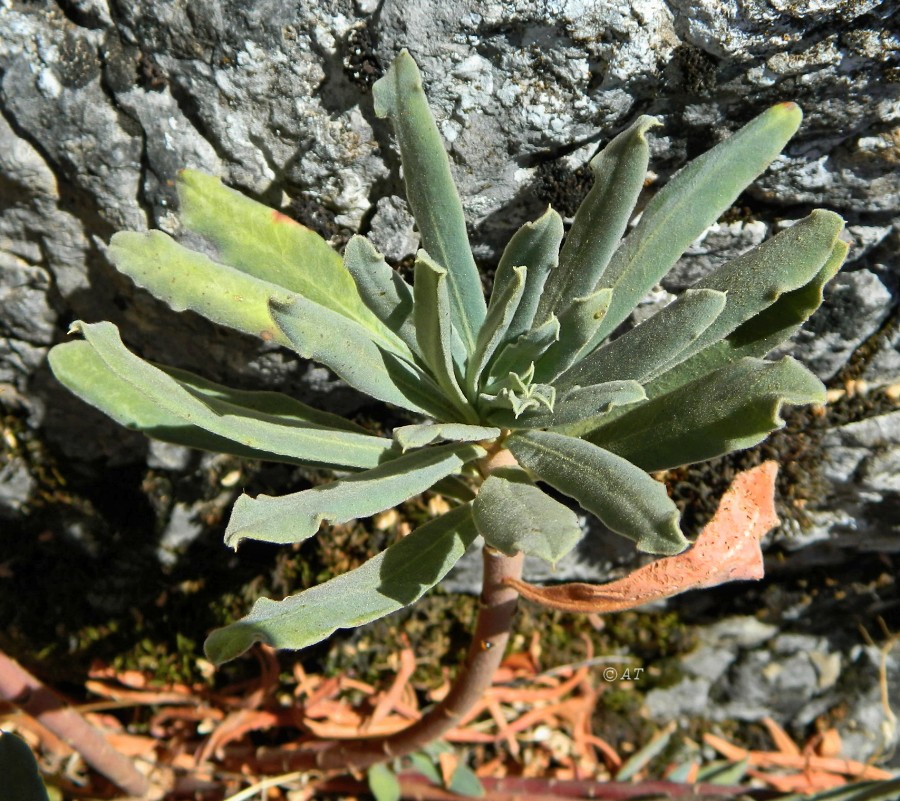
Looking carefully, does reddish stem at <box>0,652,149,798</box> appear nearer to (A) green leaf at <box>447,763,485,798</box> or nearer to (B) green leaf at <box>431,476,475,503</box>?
(A) green leaf at <box>447,763,485,798</box>

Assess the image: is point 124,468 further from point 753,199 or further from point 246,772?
point 753,199

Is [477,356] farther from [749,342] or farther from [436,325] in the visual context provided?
[749,342]

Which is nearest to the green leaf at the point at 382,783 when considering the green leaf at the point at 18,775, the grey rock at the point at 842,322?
the green leaf at the point at 18,775

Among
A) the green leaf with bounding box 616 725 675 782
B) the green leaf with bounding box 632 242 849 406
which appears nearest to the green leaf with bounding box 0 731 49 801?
the green leaf with bounding box 632 242 849 406

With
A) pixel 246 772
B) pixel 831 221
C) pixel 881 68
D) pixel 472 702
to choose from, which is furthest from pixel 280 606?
pixel 881 68

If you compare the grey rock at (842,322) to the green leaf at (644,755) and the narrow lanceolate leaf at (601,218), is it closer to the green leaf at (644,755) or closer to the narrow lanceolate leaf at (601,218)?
the narrow lanceolate leaf at (601,218)

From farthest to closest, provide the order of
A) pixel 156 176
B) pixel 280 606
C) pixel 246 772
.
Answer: pixel 246 772
pixel 156 176
pixel 280 606

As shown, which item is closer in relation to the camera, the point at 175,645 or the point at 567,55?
the point at 567,55
